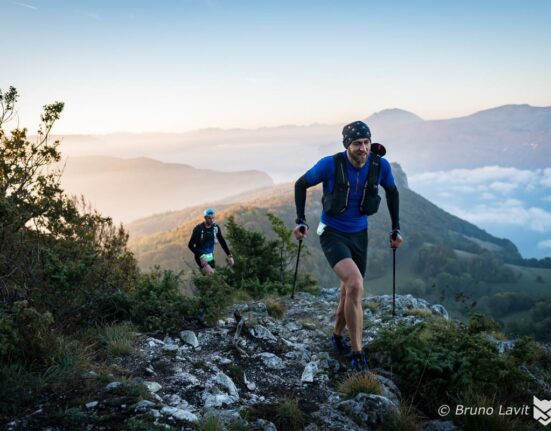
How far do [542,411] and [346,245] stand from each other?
2962mm

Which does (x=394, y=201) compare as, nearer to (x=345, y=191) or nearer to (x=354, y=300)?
(x=345, y=191)

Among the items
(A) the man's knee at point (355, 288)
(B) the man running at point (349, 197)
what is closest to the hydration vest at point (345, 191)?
(B) the man running at point (349, 197)

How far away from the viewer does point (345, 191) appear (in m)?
5.79

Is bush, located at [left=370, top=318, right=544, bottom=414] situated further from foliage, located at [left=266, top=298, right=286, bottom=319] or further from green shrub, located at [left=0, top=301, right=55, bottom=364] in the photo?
green shrub, located at [left=0, top=301, right=55, bottom=364]

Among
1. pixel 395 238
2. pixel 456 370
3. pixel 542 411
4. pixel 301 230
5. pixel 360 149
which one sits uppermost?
pixel 360 149

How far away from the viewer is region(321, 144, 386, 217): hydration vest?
5793 millimetres

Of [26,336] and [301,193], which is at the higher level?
[301,193]

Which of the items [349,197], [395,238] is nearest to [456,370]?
[395,238]

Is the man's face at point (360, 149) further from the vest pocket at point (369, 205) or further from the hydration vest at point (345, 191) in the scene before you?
the vest pocket at point (369, 205)

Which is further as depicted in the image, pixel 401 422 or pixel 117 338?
pixel 117 338

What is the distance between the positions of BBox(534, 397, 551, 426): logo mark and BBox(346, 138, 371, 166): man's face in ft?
11.7

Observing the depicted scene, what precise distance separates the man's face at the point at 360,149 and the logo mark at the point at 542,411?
356 cm

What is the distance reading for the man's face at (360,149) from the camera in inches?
224

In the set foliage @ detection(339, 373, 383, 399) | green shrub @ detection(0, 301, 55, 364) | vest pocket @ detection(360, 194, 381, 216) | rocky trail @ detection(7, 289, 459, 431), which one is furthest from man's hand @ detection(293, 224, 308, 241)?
green shrub @ detection(0, 301, 55, 364)
